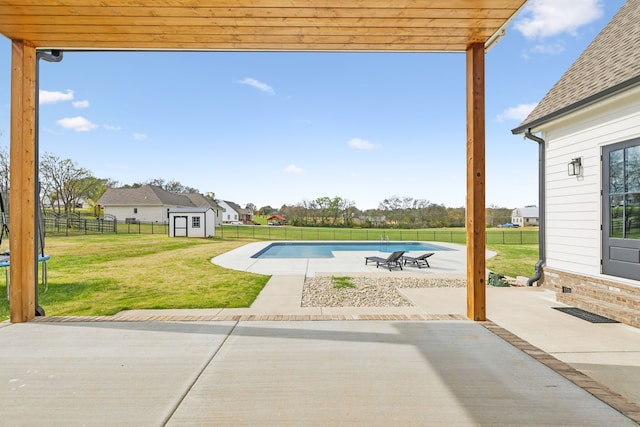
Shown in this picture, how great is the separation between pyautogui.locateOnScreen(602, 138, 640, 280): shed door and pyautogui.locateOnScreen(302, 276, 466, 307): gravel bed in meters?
2.93

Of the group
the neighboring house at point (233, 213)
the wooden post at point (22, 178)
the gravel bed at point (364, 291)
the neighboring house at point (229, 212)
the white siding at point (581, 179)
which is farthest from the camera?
the neighboring house at point (233, 213)

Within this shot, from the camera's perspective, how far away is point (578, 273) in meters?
5.34

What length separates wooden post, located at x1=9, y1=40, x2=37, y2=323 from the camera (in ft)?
10.7

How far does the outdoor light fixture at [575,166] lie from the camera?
534 cm

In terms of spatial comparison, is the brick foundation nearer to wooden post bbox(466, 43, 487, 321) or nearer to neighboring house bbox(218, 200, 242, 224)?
wooden post bbox(466, 43, 487, 321)

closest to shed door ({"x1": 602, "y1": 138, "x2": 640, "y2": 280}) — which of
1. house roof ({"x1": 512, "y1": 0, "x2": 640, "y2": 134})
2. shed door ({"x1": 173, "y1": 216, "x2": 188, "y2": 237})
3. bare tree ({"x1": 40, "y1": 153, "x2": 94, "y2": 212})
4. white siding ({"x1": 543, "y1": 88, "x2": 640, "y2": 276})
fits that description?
white siding ({"x1": 543, "y1": 88, "x2": 640, "y2": 276})

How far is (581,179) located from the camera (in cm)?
534

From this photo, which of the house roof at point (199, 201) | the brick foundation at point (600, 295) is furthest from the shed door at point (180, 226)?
the brick foundation at point (600, 295)

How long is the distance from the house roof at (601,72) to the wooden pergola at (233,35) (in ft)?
8.53

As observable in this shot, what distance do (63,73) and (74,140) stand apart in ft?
43.8

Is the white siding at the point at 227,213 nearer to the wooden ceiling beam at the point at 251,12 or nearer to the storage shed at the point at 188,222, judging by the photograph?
the storage shed at the point at 188,222

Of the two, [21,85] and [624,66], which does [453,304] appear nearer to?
[624,66]

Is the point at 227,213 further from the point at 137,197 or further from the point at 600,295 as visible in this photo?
the point at 600,295

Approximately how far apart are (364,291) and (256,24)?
17.4ft
